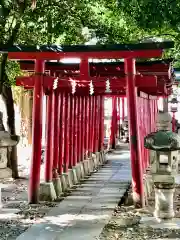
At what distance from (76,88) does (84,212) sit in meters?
3.45

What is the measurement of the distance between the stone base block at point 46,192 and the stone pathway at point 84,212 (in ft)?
1.11

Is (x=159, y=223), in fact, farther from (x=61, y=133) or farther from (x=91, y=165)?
(x=91, y=165)

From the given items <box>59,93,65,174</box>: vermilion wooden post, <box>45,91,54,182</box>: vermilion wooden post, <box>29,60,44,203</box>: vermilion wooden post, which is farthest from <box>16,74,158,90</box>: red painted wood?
<box>59,93,65,174</box>: vermilion wooden post

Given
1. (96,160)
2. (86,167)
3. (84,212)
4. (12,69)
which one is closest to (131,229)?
(84,212)

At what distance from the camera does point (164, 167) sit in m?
9.54

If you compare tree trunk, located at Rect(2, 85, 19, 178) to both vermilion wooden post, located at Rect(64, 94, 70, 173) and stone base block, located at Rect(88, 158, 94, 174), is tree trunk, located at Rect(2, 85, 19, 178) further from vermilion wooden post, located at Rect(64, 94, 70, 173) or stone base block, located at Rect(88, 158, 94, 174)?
stone base block, located at Rect(88, 158, 94, 174)

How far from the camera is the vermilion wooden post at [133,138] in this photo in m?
9.94

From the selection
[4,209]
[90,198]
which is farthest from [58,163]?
[4,209]

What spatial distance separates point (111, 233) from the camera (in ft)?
26.3

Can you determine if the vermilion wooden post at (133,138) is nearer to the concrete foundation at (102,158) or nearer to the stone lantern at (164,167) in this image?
the stone lantern at (164,167)

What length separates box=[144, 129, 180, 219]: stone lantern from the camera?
896cm

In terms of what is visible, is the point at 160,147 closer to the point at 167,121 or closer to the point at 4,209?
the point at 167,121

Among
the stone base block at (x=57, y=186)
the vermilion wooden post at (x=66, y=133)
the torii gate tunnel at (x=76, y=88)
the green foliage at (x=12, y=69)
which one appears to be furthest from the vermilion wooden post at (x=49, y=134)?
the green foliage at (x=12, y=69)

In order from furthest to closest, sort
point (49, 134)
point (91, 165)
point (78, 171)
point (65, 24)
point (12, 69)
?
point (91, 165) → point (12, 69) → point (78, 171) → point (65, 24) → point (49, 134)
